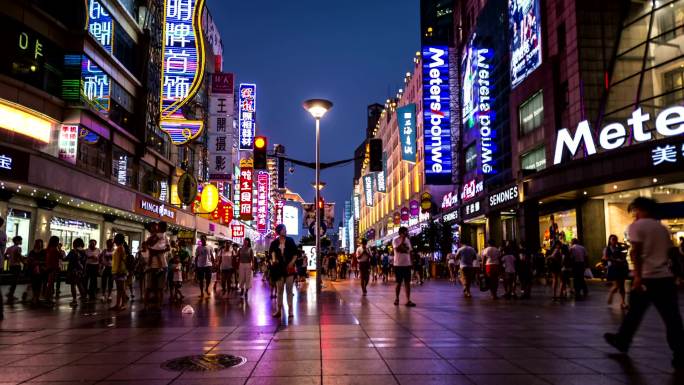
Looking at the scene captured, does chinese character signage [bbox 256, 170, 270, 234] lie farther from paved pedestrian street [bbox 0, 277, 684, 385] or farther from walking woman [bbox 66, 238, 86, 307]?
paved pedestrian street [bbox 0, 277, 684, 385]

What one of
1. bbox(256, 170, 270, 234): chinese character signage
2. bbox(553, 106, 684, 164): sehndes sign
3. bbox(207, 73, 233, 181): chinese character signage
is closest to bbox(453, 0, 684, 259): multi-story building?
bbox(553, 106, 684, 164): sehndes sign

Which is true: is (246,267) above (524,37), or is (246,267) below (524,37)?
below

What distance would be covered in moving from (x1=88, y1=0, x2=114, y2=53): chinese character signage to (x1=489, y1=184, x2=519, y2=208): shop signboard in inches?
907

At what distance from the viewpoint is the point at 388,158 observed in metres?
84.6

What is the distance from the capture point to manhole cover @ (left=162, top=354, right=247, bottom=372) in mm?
5605

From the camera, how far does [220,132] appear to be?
2069 inches

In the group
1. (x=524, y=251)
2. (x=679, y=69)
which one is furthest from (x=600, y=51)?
(x=524, y=251)

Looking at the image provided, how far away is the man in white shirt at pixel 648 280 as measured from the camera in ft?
19.4

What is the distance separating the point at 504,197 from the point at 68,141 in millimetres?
23619

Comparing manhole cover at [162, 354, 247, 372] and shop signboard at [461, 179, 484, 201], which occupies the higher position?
shop signboard at [461, 179, 484, 201]

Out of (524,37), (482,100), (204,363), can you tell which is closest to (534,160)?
(524,37)

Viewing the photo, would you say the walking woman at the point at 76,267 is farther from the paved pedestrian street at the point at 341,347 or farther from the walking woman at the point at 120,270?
the paved pedestrian street at the point at 341,347

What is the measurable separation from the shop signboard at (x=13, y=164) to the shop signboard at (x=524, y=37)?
26147 mm

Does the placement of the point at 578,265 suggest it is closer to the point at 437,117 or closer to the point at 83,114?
the point at 83,114
